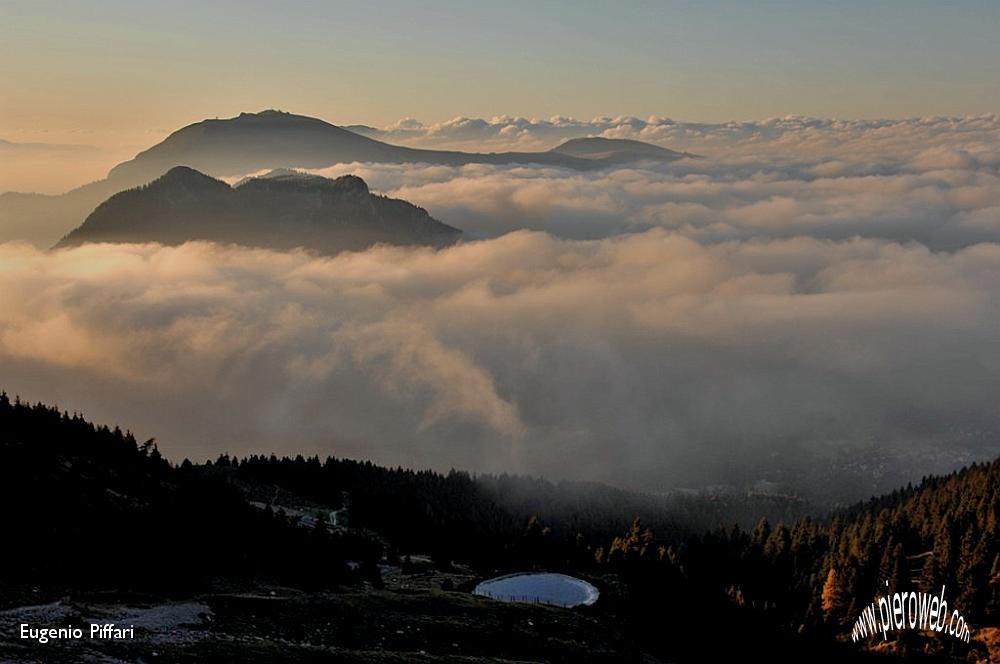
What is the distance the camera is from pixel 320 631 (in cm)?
6506

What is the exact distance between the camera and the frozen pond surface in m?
109

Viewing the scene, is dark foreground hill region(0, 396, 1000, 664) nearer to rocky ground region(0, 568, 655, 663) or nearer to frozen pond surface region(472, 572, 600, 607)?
rocky ground region(0, 568, 655, 663)

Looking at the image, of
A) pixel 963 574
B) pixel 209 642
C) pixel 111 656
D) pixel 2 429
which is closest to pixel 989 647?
pixel 963 574

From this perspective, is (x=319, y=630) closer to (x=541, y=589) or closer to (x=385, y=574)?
(x=541, y=589)

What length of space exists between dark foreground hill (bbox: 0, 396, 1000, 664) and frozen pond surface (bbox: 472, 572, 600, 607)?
393 cm

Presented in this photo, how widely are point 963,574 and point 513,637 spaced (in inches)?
2870

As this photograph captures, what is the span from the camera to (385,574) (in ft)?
401

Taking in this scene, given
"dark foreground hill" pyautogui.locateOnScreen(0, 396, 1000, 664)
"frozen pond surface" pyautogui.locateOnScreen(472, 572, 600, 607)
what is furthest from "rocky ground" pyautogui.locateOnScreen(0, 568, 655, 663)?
"frozen pond surface" pyautogui.locateOnScreen(472, 572, 600, 607)

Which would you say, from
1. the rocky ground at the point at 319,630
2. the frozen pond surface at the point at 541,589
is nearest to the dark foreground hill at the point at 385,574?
the rocky ground at the point at 319,630

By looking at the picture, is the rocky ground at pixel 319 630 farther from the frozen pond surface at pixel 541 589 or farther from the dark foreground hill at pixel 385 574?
the frozen pond surface at pixel 541 589

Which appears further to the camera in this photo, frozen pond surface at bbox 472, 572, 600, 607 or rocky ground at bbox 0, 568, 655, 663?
frozen pond surface at bbox 472, 572, 600, 607

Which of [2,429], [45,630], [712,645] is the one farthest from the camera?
[712,645]

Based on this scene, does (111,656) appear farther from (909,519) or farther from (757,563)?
(909,519)

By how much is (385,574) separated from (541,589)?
23173mm
